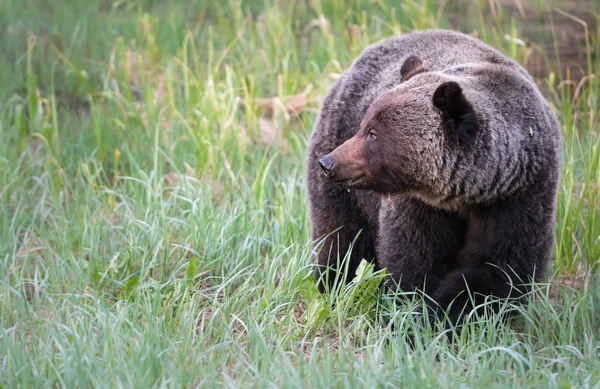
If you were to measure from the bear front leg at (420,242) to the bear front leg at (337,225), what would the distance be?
0.54 metres

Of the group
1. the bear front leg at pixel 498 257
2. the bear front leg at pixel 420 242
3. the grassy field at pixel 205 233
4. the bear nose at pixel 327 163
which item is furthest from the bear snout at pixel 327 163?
the bear front leg at pixel 498 257

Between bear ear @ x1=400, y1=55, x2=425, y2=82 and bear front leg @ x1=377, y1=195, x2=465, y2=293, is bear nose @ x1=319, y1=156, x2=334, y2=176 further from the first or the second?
bear ear @ x1=400, y1=55, x2=425, y2=82

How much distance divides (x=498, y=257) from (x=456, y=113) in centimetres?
76

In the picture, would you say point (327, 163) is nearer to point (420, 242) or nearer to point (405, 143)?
point (405, 143)

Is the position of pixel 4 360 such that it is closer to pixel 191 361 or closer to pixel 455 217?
pixel 191 361

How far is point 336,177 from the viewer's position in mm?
4199

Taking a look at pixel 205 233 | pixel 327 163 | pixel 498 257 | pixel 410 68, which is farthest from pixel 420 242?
pixel 205 233

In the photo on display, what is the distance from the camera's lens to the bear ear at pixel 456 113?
3.94 metres

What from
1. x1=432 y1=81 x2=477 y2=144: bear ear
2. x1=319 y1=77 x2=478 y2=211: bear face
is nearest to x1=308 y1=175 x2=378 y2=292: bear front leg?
x1=319 y1=77 x2=478 y2=211: bear face

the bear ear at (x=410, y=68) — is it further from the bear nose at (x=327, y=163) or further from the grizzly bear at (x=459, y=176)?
the bear nose at (x=327, y=163)

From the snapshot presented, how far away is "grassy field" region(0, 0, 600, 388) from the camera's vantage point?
3662mm

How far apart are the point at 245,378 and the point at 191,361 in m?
0.25

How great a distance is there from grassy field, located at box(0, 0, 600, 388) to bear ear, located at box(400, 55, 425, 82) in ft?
3.58

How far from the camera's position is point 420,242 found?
4.39 m
